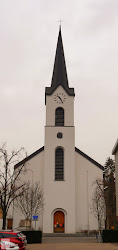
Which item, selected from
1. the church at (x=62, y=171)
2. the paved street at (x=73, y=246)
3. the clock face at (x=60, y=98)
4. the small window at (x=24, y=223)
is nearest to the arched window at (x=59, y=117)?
the church at (x=62, y=171)

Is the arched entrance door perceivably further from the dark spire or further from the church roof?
the dark spire

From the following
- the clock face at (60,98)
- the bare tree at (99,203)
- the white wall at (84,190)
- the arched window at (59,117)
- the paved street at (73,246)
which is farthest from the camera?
the clock face at (60,98)

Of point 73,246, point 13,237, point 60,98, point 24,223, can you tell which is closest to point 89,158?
Answer: point 60,98

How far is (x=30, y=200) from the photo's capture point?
3703cm

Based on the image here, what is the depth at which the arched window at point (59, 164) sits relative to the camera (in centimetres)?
3984

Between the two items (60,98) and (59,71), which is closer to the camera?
(60,98)

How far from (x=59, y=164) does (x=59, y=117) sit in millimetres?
6264

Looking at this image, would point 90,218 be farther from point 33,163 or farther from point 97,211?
point 33,163

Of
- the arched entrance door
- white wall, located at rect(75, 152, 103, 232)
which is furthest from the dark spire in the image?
the arched entrance door

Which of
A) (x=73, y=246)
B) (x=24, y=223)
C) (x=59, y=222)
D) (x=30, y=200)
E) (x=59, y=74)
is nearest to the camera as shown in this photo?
(x=73, y=246)

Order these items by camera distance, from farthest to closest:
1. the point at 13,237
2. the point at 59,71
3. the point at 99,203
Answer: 1. the point at 59,71
2. the point at 99,203
3. the point at 13,237

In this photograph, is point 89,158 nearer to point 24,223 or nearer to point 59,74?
point 24,223

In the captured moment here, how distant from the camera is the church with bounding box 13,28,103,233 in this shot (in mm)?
38344

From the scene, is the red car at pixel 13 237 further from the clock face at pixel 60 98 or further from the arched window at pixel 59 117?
the clock face at pixel 60 98
